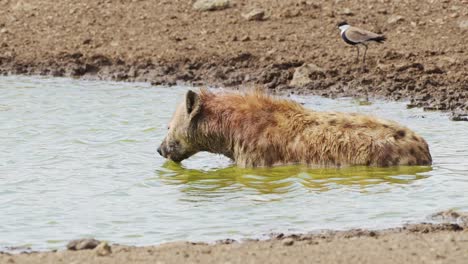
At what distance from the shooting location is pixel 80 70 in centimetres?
1508

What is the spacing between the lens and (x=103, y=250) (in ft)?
19.9

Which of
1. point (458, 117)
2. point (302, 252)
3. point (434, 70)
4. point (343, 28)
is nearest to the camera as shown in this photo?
point (302, 252)

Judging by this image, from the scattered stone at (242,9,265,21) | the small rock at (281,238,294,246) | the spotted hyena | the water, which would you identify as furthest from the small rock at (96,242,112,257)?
the scattered stone at (242,9,265,21)

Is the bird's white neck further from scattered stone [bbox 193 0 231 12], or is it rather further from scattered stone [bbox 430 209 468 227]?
scattered stone [bbox 430 209 468 227]

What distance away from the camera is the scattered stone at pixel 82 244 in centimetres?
634

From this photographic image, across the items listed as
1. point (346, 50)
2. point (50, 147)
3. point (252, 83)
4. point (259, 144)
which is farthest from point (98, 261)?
point (346, 50)

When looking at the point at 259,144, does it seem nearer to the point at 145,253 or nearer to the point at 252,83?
the point at 145,253

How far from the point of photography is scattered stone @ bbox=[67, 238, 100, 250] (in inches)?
249

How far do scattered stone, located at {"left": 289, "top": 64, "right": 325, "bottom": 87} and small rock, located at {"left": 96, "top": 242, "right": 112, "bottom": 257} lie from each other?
7537mm

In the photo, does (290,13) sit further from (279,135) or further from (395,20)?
(279,135)

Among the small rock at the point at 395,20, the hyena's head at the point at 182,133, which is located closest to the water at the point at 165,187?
the hyena's head at the point at 182,133

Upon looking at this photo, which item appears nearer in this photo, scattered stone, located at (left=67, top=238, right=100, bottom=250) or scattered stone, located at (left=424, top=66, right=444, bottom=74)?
scattered stone, located at (left=67, top=238, right=100, bottom=250)

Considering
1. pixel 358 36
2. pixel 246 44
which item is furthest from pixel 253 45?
pixel 358 36

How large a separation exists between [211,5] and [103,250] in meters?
10.3
